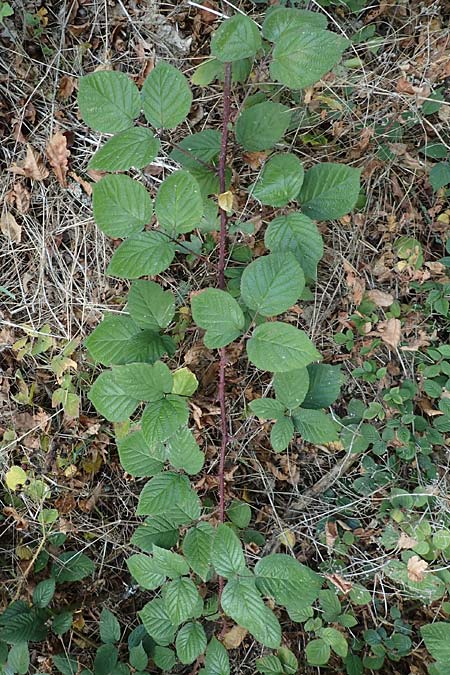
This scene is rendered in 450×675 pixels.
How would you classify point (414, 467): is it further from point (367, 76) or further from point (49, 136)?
point (49, 136)

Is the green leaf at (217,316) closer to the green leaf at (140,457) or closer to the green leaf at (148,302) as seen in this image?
the green leaf at (148,302)

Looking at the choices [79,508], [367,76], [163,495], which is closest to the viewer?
[163,495]

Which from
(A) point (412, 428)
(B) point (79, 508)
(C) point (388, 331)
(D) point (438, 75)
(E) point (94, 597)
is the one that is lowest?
(E) point (94, 597)

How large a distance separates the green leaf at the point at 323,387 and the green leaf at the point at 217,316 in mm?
294

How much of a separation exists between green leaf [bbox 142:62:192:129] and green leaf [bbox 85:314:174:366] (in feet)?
1.39

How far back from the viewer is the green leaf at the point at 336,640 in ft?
4.92

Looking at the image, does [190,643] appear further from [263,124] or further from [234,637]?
[263,124]

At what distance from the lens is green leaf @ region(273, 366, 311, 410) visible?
1148 millimetres

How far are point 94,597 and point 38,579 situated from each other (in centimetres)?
19

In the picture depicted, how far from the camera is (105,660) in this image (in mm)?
1512

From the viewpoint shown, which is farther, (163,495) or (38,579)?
(38,579)

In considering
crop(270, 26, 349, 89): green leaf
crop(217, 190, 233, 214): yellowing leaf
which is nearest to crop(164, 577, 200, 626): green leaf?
crop(217, 190, 233, 214): yellowing leaf

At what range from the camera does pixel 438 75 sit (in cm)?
165

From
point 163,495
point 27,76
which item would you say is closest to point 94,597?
point 163,495
